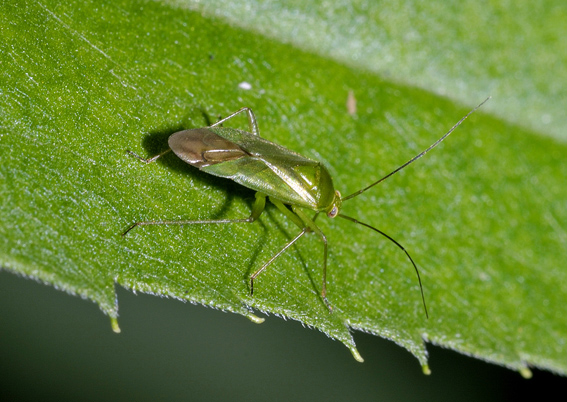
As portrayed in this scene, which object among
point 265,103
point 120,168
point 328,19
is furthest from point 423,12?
point 120,168

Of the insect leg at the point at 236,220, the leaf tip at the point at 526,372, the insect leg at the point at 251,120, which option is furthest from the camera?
the leaf tip at the point at 526,372

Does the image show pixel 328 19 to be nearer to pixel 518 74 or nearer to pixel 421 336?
pixel 518 74

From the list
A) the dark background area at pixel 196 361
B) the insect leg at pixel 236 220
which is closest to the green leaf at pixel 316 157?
the insect leg at pixel 236 220

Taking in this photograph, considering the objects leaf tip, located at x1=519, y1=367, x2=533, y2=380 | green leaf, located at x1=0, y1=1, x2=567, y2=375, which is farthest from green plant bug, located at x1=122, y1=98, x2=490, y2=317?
leaf tip, located at x1=519, y1=367, x2=533, y2=380

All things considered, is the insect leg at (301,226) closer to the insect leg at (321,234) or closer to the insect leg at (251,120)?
the insect leg at (321,234)

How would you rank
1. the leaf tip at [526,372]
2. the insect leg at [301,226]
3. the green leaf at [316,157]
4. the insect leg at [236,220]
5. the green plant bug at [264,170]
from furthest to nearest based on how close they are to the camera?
the leaf tip at [526,372]
the insect leg at [301,226]
the green plant bug at [264,170]
the insect leg at [236,220]
the green leaf at [316,157]

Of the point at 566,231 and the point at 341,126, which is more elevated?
the point at 341,126

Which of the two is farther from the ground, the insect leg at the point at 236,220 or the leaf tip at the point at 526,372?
the insect leg at the point at 236,220
